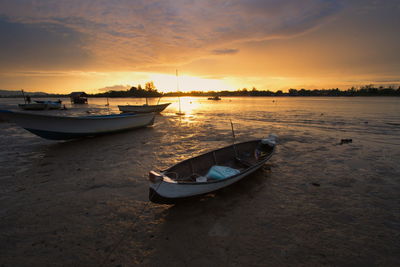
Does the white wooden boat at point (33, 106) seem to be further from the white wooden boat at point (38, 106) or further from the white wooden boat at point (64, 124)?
the white wooden boat at point (64, 124)

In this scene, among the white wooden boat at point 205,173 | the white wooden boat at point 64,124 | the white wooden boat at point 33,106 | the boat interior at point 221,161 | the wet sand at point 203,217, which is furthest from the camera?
the white wooden boat at point 33,106

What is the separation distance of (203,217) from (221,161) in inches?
112

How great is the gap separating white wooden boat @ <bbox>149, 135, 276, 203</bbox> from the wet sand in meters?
0.61

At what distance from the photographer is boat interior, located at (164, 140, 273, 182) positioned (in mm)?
5426

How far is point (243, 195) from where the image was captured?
5633mm

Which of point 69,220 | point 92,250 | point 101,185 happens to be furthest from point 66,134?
point 92,250

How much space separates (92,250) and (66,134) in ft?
31.5

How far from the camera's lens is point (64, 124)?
410 inches

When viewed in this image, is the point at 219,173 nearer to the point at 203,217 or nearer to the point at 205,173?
the point at 205,173

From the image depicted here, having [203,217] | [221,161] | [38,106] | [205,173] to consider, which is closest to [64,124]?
[205,173]

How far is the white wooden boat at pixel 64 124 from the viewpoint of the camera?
9070 mm

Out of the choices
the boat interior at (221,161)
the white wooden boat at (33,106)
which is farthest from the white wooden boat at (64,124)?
the white wooden boat at (33,106)

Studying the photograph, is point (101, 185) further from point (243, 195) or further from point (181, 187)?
point (243, 195)

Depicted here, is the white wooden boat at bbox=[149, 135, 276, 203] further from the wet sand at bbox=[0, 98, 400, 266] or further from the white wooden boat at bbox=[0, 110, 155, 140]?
the white wooden boat at bbox=[0, 110, 155, 140]
